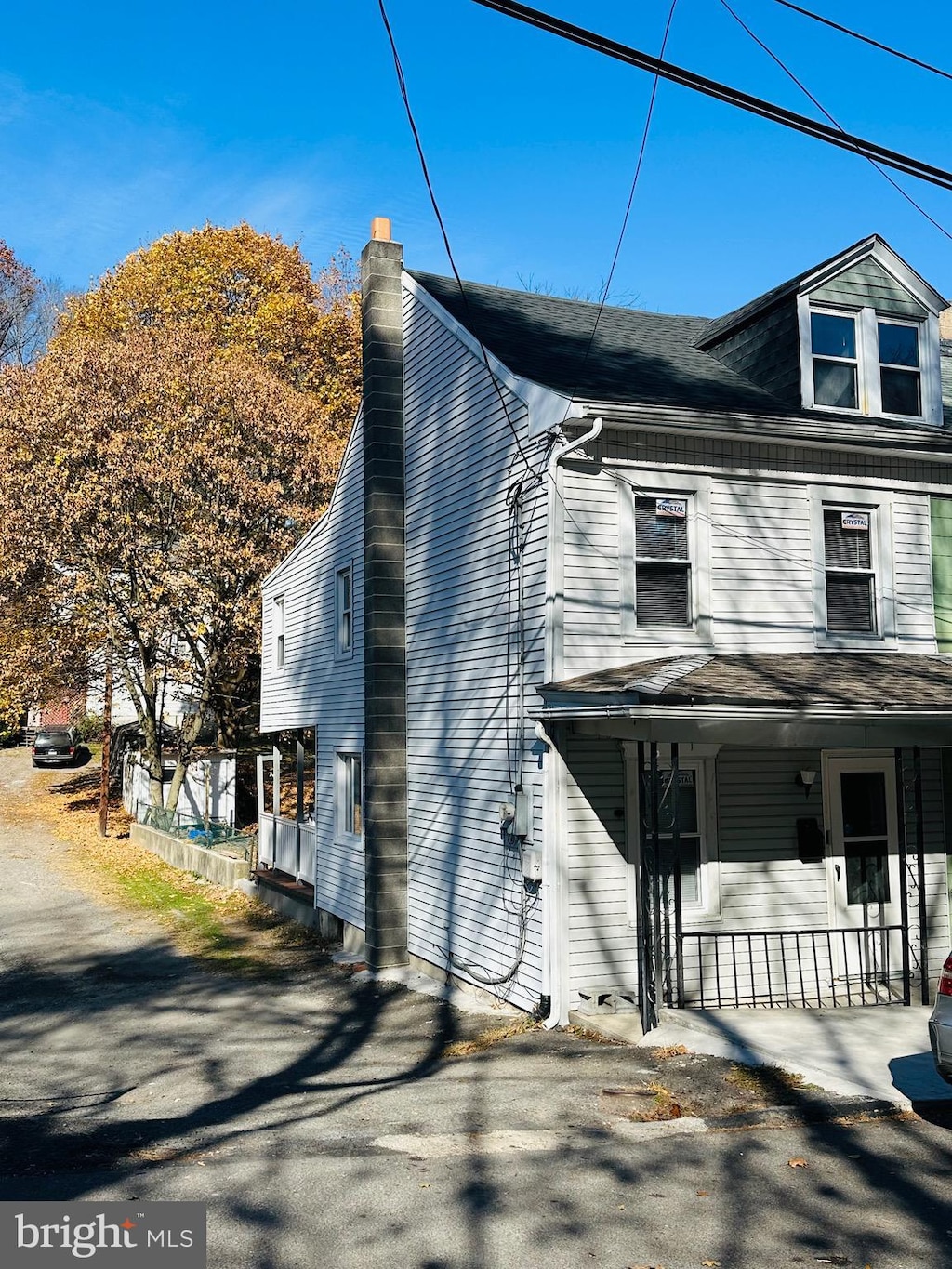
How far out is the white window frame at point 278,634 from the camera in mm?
22188

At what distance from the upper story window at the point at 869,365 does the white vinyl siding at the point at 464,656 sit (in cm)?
427

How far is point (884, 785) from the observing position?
13.8 m

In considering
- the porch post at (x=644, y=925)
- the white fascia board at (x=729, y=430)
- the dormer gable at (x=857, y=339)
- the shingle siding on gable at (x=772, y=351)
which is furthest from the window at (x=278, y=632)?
the porch post at (x=644, y=925)

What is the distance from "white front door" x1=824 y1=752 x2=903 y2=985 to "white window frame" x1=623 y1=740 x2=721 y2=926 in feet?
5.12

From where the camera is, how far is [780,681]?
37.1 ft

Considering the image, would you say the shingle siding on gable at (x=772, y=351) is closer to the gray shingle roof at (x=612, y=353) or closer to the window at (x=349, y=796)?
the gray shingle roof at (x=612, y=353)

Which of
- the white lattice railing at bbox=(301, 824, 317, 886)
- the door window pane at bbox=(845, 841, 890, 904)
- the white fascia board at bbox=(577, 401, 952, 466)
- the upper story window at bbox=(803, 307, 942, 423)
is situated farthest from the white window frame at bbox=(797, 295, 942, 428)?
the white lattice railing at bbox=(301, 824, 317, 886)

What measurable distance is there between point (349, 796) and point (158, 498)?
534 inches

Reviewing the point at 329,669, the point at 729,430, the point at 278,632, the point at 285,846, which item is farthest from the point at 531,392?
the point at 285,846

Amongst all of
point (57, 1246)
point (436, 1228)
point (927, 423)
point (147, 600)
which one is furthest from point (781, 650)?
point (147, 600)

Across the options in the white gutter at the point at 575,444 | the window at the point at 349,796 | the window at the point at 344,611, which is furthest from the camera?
the window at the point at 344,611

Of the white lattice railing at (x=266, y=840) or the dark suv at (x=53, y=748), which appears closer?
the white lattice railing at (x=266, y=840)

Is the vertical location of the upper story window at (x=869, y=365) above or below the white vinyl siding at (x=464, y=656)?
above

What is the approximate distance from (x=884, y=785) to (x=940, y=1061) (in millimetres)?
6375
